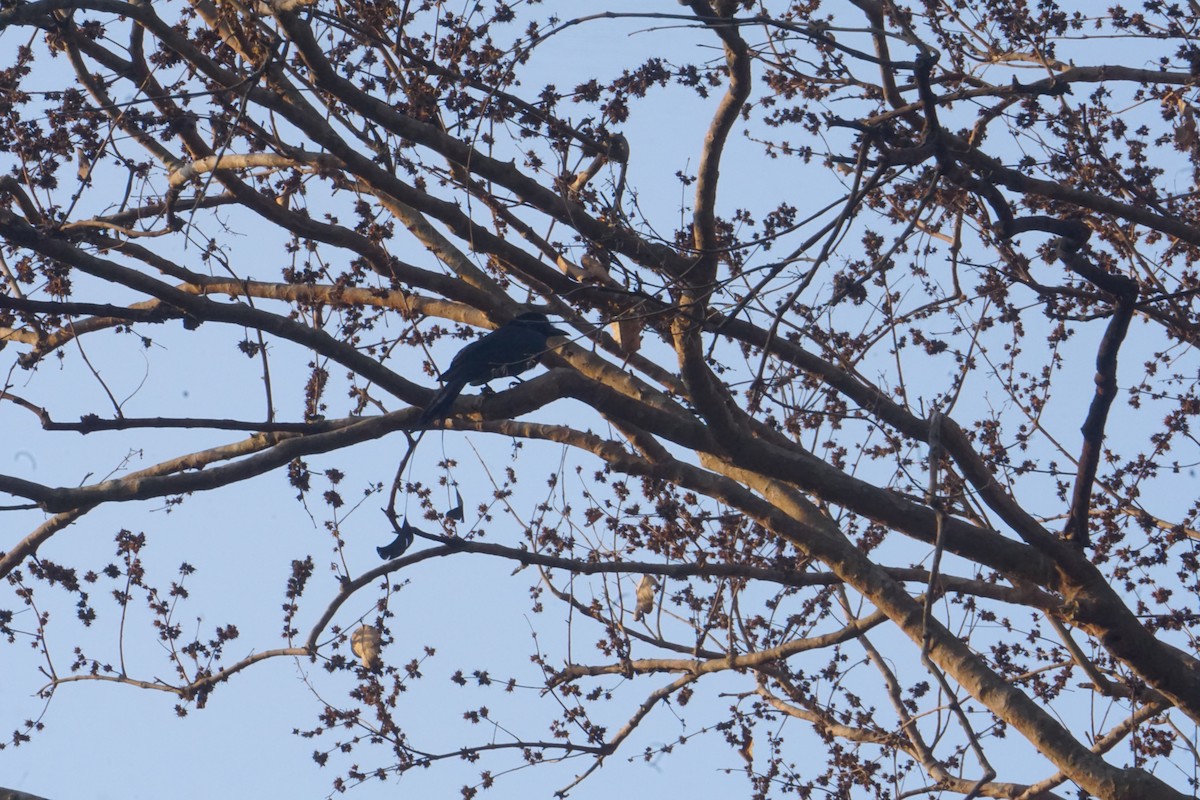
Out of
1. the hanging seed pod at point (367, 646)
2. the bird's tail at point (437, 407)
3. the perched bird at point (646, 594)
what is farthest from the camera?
the perched bird at point (646, 594)

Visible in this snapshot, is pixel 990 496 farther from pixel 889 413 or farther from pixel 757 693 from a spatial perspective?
pixel 757 693

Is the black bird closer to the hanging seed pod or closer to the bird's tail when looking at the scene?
the bird's tail

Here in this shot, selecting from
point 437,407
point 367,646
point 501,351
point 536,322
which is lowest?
point 367,646

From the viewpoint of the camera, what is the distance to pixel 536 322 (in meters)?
6.04

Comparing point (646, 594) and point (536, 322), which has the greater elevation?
point (536, 322)

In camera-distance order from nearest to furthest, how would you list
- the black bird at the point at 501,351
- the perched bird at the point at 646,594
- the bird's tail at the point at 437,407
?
1. the bird's tail at the point at 437,407
2. the black bird at the point at 501,351
3. the perched bird at the point at 646,594

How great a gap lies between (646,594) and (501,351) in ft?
5.04

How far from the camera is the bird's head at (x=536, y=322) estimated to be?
5633mm

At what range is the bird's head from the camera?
5633 millimetres

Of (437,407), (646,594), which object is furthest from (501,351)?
(646,594)

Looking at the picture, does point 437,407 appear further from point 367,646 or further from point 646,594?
point 646,594

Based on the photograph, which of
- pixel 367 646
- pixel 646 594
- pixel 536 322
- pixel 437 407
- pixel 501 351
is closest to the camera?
pixel 437 407

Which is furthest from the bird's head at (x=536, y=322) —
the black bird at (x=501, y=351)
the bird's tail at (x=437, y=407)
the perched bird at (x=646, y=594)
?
the perched bird at (x=646, y=594)

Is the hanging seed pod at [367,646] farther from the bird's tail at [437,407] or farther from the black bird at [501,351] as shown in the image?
the bird's tail at [437,407]
